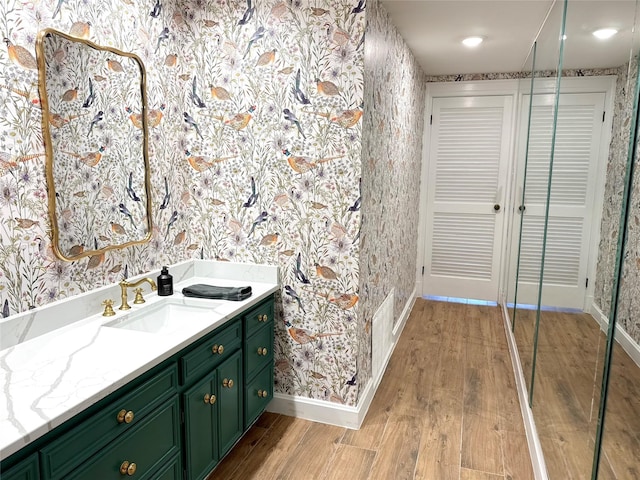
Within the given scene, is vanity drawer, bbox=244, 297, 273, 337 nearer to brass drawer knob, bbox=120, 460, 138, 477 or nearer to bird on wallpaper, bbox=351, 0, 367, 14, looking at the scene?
brass drawer knob, bbox=120, 460, 138, 477

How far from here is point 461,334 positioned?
13.0 ft

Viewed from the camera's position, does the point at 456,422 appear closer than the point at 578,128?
No

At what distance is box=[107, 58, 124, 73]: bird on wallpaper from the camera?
1.95m

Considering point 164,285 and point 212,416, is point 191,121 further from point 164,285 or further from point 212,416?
point 212,416

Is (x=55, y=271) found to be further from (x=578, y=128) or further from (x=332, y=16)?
(x=578, y=128)

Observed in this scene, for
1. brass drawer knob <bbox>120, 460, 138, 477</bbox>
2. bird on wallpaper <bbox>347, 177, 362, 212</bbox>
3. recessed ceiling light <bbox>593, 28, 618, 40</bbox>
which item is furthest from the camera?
bird on wallpaper <bbox>347, 177, 362, 212</bbox>

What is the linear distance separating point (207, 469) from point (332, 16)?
2132 millimetres

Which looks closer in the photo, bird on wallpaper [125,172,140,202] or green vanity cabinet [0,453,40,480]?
green vanity cabinet [0,453,40,480]

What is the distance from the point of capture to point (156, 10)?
223 cm

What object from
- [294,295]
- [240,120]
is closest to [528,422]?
[294,295]

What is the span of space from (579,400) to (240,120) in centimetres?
196

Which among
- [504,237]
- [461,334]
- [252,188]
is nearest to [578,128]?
[252,188]

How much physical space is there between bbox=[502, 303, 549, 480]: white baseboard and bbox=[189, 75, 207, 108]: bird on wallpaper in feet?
7.89

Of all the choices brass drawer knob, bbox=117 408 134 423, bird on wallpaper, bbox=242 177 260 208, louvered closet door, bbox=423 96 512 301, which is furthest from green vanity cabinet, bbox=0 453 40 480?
louvered closet door, bbox=423 96 512 301
